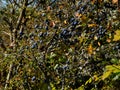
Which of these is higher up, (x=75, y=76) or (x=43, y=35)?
(x=43, y=35)

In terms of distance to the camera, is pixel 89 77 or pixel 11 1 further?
pixel 11 1

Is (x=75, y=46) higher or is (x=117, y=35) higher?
(x=117, y=35)

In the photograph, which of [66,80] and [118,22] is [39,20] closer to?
[66,80]

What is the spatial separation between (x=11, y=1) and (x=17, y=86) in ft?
8.08

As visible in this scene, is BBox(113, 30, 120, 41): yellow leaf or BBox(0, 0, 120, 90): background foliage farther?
BBox(0, 0, 120, 90): background foliage

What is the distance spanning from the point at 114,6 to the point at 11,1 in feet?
11.2

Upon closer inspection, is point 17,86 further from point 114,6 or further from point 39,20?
point 114,6

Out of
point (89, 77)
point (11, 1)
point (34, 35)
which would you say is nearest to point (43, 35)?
point (34, 35)

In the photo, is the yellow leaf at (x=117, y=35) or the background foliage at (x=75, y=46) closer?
the yellow leaf at (x=117, y=35)

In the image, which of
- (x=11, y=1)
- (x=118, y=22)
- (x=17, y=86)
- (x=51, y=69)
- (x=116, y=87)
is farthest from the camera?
(x=11, y=1)

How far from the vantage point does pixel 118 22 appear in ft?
13.2

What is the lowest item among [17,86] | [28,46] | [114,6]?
[17,86]

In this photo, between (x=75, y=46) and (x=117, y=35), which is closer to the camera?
(x=117, y=35)

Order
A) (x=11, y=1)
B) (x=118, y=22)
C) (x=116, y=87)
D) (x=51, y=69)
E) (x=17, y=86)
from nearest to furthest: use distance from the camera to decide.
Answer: (x=118, y=22) < (x=116, y=87) < (x=51, y=69) < (x=17, y=86) < (x=11, y=1)
